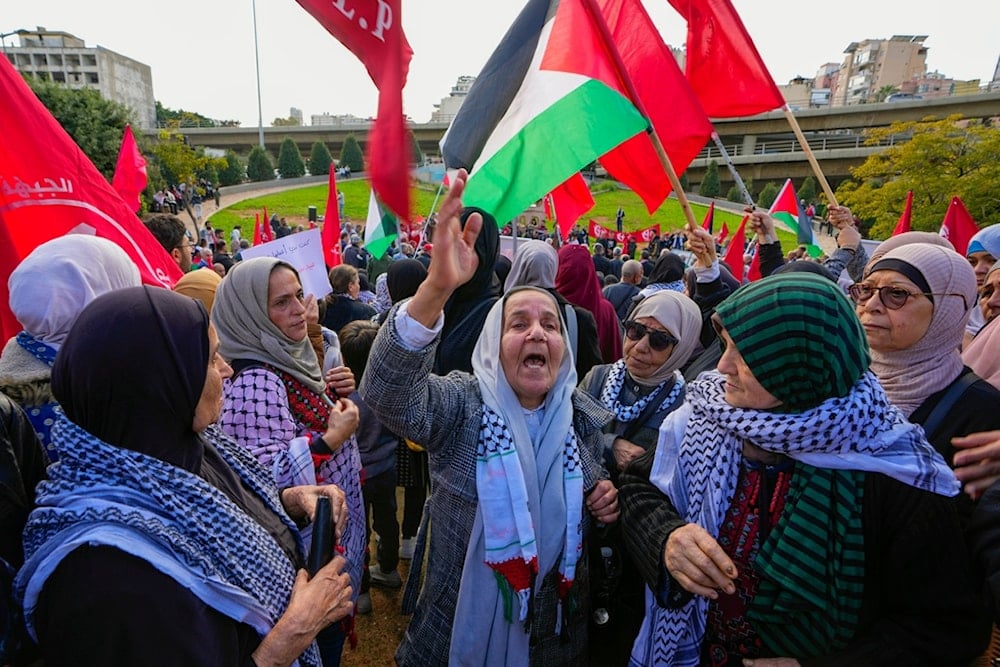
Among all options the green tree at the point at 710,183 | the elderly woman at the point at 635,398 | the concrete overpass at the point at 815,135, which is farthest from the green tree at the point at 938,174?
the elderly woman at the point at 635,398

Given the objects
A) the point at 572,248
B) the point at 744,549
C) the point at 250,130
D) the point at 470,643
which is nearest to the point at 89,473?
the point at 470,643

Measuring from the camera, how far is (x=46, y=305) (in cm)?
189

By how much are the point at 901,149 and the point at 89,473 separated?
2593 cm

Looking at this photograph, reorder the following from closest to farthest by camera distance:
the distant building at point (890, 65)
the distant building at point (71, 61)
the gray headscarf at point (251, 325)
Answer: the gray headscarf at point (251, 325)
the distant building at point (71, 61)
the distant building at point (890, 65)

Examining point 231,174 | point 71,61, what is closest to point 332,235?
point 231,174

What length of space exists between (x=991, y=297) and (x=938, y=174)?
867 inches

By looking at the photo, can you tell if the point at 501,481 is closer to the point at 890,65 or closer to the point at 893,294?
the point at 893,294

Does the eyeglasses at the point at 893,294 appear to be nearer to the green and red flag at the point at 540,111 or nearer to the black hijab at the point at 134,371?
the green and red flag at the point at 540,111

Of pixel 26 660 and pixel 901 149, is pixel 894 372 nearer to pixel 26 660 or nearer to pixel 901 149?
pixel 26 660

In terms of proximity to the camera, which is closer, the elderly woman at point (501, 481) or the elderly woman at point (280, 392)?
the elderly woman at point (501, 481)

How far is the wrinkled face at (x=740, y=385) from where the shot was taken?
4.77ft

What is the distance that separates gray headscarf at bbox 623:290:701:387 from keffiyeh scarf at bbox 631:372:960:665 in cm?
70

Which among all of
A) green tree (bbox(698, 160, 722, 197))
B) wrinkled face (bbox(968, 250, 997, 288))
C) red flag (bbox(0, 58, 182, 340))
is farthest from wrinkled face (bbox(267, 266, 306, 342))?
green tree (bbox(698, 160, 722, 197))

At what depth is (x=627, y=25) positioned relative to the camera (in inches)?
148
